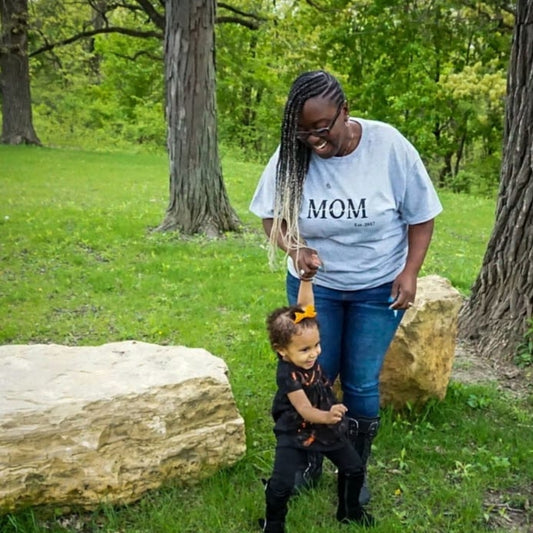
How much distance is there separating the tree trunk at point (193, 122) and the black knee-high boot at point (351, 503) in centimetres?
612

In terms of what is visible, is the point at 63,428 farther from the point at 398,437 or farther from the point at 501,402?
the point at 501,402

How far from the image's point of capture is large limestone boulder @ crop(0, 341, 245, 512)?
2791mm

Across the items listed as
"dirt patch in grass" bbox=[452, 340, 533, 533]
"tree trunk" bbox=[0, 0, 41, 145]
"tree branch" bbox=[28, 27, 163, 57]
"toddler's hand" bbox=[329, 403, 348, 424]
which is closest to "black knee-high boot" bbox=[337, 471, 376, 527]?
"toddler's hand" bbox=[329, 403, 348, 424]

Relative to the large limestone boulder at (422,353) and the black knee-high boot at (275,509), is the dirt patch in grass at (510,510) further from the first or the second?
the black knee-high boot at (275,509)

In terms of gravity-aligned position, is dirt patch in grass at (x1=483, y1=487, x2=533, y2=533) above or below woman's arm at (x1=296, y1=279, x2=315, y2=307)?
below

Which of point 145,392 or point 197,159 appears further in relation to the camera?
point 197,159

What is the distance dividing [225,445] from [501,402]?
1960 mm

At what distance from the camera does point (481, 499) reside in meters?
3.10

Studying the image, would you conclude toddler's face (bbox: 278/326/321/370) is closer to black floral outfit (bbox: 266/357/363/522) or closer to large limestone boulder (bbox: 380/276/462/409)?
black floral outfit (bbox: 266/357/363/522)

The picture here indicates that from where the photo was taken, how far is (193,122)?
8.59m

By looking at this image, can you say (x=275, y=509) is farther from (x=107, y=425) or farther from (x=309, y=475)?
(x=107, y=425)

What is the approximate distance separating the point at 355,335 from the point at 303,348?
1.26 ft

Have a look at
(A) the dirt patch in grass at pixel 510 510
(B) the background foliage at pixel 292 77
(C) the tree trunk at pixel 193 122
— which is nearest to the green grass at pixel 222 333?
(A) the dirt patch in grass at pixel 510 510

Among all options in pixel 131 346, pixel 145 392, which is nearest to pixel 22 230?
pixel 131 346
